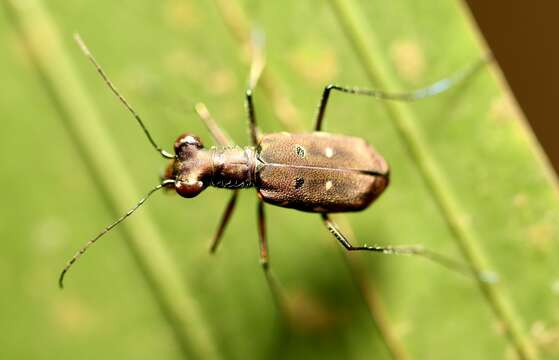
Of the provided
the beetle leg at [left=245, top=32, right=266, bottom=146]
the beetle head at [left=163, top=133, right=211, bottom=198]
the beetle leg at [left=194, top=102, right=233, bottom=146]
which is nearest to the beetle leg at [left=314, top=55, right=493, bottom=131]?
the beetle leg at [left=245, top=32, right=266, bottom=146]

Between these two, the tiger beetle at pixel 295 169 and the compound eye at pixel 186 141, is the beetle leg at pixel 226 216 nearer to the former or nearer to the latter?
the tiger beetle at pixel 295 169

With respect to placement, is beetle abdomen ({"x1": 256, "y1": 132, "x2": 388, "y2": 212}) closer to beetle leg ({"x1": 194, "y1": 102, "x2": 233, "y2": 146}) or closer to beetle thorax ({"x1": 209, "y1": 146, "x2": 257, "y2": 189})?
beetle thorax ({"x1": 209, "y1": 146, "x2": 257, "y2": 189})

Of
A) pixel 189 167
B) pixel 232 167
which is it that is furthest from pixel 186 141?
pixel 232 167

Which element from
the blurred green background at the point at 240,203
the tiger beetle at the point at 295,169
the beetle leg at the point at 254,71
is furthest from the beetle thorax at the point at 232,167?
the blurred green background at the point at 240,203

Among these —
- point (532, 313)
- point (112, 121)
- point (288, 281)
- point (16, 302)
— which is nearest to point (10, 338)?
point (16, 302)

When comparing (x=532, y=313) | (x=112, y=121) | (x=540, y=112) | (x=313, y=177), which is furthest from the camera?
(x=540, y=112)

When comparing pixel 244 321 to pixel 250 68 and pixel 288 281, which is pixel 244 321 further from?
pixel 250 68
